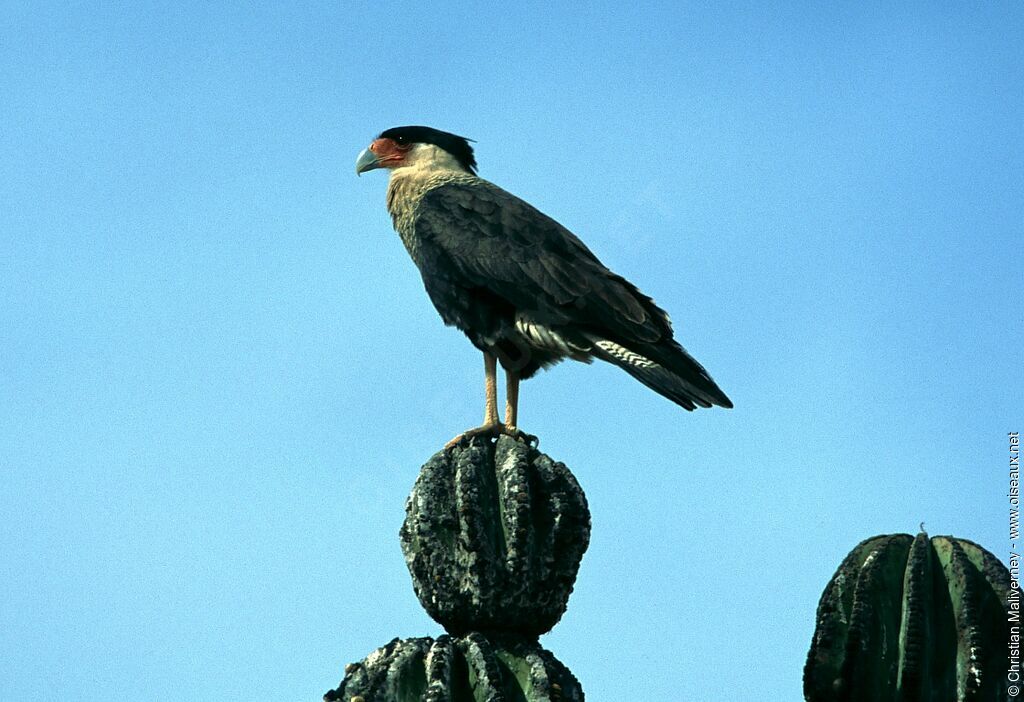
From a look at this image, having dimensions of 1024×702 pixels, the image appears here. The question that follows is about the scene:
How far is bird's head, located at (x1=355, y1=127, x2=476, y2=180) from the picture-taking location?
397 inches

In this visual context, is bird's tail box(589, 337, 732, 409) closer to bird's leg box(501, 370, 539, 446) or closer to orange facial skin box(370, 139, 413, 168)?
bird's leg box(501, 370, 539, 446)

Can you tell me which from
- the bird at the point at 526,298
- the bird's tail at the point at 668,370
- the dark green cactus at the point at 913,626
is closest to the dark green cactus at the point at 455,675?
the dark green cactus at the point at 913,626

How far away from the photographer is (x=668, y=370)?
7703 millimetres

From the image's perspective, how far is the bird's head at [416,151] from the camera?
33.1 feet

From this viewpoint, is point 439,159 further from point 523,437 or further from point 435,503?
point 435,503

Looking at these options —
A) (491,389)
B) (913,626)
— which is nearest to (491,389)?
(491,389)

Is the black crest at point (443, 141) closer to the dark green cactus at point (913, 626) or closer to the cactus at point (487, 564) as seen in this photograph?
the cactus at point (487, 564)

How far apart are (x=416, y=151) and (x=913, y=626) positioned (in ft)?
19.9

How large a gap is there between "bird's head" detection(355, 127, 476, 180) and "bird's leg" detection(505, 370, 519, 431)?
218 centimetres

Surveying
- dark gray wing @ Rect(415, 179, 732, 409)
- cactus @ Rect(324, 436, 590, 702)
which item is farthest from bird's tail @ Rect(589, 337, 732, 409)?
cactus @ Rect(324, 436, 590, 702)

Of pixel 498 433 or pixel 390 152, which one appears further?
pixel 390 152

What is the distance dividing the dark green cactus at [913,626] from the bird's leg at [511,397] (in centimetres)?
307

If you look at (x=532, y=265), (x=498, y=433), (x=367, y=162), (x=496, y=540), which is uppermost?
(x=367, y=162)

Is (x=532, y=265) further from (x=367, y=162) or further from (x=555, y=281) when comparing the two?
(x=367, y=162)
